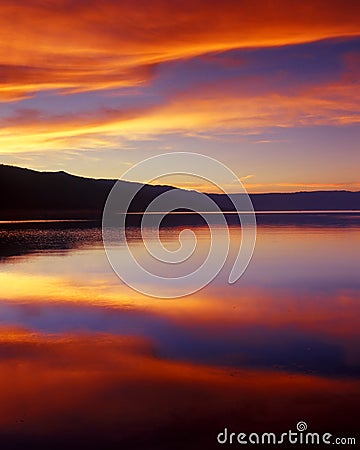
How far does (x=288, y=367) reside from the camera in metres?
9.30

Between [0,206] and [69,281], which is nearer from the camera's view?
[69,281]

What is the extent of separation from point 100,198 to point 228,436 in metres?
173

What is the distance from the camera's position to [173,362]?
32.0 ft

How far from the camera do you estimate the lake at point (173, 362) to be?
7.14 meters

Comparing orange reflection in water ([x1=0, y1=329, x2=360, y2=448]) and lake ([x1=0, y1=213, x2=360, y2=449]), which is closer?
orange reflection in water ([x1=0, y1=329, x2=360, y2=448])

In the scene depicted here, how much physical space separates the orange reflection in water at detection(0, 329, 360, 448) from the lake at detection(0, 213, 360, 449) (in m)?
0.01

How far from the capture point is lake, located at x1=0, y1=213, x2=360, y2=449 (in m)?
7.14

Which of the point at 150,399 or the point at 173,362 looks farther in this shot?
the point at 173,362

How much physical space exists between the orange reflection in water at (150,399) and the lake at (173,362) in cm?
1

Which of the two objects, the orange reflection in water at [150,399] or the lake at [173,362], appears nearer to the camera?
the orange reflection in water at [150,399]

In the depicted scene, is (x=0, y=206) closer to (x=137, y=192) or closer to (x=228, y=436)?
(x=137, y=192)

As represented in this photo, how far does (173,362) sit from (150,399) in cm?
178

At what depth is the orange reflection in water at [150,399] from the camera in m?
7.02

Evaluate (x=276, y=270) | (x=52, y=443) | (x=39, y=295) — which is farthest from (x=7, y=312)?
(x=276, y=270)
